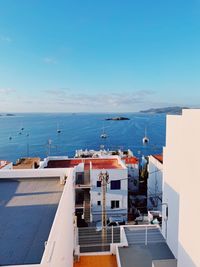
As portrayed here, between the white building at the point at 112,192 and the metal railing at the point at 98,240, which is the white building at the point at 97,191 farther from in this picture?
the metal railing at the point at 98,240

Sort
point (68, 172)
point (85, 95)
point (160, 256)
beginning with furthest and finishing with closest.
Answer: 1. point (85, 95)
2. point (160, 256)
3. point (68, 172)

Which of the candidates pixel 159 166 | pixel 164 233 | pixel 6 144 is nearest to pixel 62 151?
pixel 6 144

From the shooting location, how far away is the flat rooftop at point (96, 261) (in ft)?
24.8

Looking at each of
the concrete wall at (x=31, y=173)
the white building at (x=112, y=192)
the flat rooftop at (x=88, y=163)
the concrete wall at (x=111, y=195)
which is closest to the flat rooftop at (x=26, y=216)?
the concrete wall at (x=31, y=173)

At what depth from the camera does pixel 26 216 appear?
4.89 m

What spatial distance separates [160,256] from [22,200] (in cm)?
525

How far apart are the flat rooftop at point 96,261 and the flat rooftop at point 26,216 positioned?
8.67 feet

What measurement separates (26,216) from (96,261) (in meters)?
3.88

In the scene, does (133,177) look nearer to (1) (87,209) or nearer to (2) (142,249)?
(1) (87,209)

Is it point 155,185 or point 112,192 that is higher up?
point 112,192

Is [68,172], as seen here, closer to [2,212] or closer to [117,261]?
[2,212]

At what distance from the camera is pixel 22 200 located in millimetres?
5777

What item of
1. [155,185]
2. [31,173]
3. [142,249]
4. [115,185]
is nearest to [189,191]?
[142,249]

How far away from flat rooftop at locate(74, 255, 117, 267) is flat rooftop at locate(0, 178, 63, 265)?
2.64 metres
